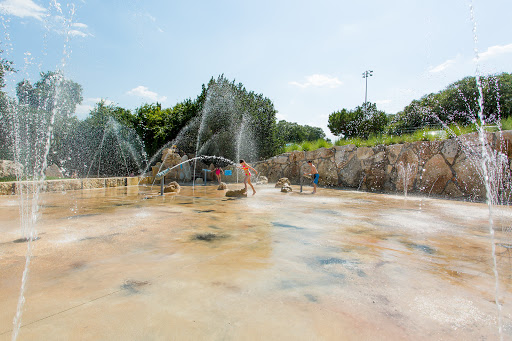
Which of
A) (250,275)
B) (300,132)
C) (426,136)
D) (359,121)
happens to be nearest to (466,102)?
(359,121)

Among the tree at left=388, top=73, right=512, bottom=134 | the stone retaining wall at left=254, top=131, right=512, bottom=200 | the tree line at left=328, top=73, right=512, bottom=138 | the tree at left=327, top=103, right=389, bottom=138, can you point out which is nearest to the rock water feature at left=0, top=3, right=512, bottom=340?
the stone retaining wall at left=254, top=131, right=512, bottom=200

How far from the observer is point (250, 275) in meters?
2.29

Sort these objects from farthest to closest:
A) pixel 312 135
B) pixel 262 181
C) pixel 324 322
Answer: pixel 312 135
pixel 262 181
pixel 324 322

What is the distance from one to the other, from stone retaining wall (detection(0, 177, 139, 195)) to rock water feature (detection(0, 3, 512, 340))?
2834 mm

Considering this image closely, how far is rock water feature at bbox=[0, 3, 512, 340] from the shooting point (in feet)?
5.28

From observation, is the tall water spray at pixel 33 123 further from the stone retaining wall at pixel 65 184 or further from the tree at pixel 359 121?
the tree at pixel 359 121

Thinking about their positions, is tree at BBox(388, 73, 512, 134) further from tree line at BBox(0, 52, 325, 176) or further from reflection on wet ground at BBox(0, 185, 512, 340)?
reflection on wet ground at BBox(0, 185, 512, 340)

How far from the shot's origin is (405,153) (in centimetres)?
1002

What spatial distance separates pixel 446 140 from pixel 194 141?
13.3 m

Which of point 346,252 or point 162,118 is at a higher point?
point 162,118

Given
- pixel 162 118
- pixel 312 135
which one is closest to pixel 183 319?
pixel 162 118

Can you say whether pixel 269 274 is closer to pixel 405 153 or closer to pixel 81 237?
pixel 81 237

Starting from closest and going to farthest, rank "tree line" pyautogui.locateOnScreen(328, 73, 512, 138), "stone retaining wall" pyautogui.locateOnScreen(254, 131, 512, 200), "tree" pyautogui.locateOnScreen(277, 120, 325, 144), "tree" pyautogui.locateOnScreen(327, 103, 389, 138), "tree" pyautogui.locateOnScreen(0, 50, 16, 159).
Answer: "stone retaining wall" pyautogui.locateOnScreen(254, 131, 512, 200) < "tree" pyautogui.locateOnScreen(0, 50, 16, 159) < "tree line" pyautogui.locateOnScreen(328, 73, 512, 138) < "tree" pyautogui.locateOnScreen(327, 103, 389, 138) < "tree" pyautogui.locateOnScreen(277, 120, 325, 144)

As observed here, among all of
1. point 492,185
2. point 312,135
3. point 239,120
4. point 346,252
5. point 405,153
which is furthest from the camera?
point 312,135
